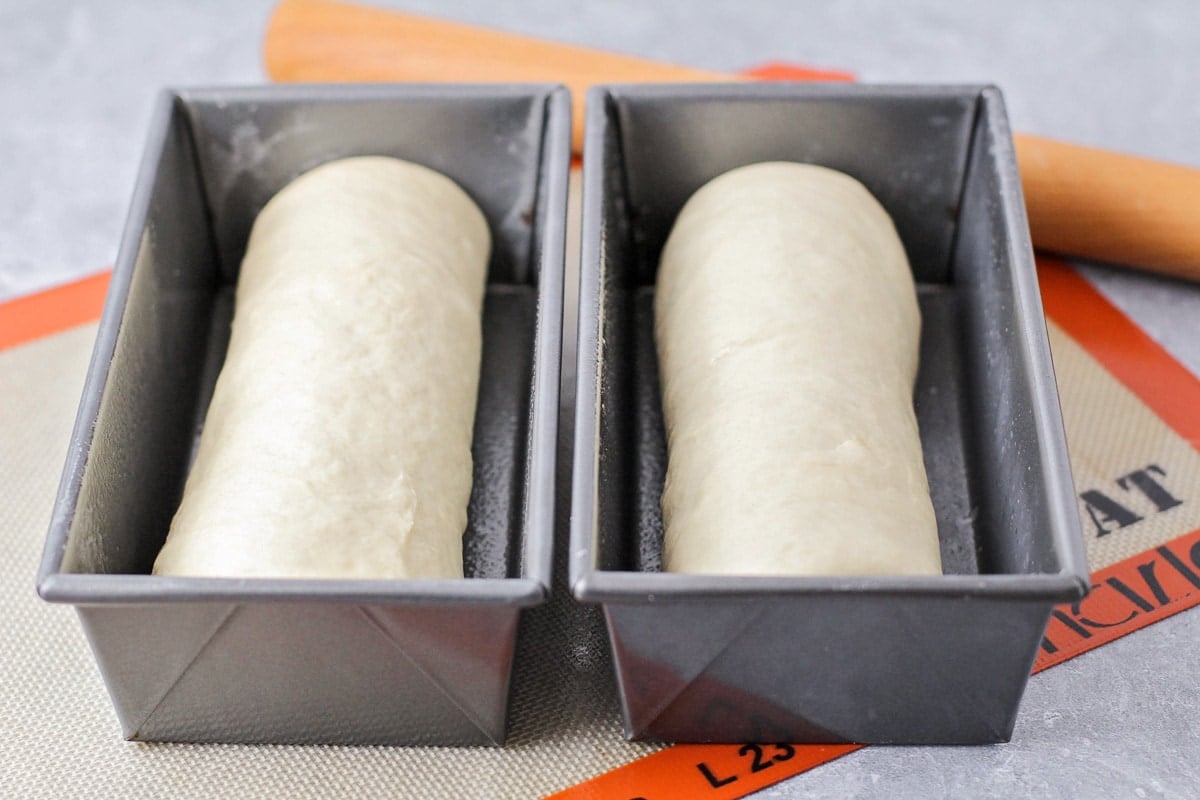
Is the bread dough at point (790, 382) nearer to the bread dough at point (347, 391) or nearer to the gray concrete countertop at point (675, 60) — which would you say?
the bread dough at point (347, 391)

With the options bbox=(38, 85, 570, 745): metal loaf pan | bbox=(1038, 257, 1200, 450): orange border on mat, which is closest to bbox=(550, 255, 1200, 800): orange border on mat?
bbox=(1038, 257, 1200, 450): orange border on mat

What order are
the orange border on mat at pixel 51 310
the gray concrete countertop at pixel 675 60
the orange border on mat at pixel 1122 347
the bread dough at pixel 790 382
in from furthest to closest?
1. the gray concrete countertop at pixel 675 60
2. the orange border on mat at pixel 51 310
3. the orange border on mat at pixel 1122 347
4. the bread dough at pixel 790 382

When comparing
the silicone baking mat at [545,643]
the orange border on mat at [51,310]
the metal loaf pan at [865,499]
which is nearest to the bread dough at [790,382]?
the metal loaf pan at [865,499]

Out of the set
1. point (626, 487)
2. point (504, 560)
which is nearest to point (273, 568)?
point (504, 560)

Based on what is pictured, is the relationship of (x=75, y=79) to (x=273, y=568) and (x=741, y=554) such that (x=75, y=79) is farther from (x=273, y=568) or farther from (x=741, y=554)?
(x=741, y=554)

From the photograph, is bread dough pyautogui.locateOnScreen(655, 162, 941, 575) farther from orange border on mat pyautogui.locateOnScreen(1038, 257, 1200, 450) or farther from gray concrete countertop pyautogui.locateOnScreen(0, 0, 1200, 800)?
gray concrete countertop pyautogui.locateOnScreen(0, 0, 1200, 800)
